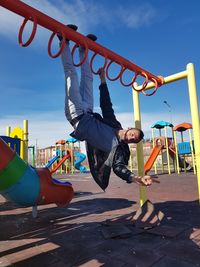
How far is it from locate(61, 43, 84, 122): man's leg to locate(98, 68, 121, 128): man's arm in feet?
1.68

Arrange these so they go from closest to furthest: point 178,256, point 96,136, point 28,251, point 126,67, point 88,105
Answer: point 178,256 < point 28,251 < point 96,136 < point 88,105 < point 126,67

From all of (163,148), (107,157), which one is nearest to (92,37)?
(107,157)

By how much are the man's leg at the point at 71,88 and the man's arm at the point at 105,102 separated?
1.68 feet

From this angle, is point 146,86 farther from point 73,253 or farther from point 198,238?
point 73,253

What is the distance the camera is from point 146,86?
4.19 metres

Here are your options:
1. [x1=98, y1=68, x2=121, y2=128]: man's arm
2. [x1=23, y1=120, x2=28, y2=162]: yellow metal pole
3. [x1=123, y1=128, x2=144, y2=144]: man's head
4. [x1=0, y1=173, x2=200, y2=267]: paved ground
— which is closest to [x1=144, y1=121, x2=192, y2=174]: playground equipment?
[x1=23, y1=120, x2=28, y2=162]: yellow metal pole

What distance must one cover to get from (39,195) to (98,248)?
4.41 feet

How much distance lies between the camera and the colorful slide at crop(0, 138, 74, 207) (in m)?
3.18

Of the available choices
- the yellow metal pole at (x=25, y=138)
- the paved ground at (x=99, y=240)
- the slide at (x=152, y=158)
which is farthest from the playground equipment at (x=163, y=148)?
the paved ground at (x=99, y=240)

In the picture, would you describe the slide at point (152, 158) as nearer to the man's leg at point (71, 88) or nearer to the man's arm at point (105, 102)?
the man's arm at point (105, 102)

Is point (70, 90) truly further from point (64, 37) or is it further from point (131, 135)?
point (131, 135)

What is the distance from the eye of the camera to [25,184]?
136 inches

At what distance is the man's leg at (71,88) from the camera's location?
9.73ft

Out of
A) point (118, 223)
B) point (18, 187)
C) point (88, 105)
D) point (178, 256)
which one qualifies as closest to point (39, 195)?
point (18, 187)
